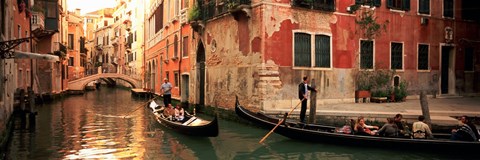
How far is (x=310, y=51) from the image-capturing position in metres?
12.3

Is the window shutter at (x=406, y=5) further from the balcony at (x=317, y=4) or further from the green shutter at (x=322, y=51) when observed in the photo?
the green shutter at (x=322, y=51)

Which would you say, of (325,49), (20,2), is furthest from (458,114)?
(20,2)

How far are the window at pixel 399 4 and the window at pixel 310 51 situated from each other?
2.86 meters

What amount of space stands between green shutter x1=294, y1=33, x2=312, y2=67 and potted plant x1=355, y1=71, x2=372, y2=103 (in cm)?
202

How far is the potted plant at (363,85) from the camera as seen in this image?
13344 mm

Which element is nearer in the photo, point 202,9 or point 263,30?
point 263,30

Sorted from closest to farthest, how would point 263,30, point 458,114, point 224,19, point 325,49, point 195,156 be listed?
point 195,156, point 458,114, point 263,30, point 325,49, point 224,19

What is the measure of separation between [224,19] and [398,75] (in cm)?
578

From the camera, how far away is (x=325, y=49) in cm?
1262

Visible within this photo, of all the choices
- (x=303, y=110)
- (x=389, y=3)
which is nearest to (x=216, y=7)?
(x=303, y=110)

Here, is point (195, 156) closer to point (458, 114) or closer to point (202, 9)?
point (458, 114)

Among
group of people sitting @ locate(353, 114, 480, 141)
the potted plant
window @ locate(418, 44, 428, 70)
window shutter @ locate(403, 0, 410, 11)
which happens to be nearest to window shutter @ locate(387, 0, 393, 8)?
window shutter @ locate(403, 0, 410, 11)

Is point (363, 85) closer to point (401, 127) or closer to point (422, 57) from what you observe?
point (422, 57)

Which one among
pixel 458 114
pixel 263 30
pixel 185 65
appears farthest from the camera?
pixel 185 65
